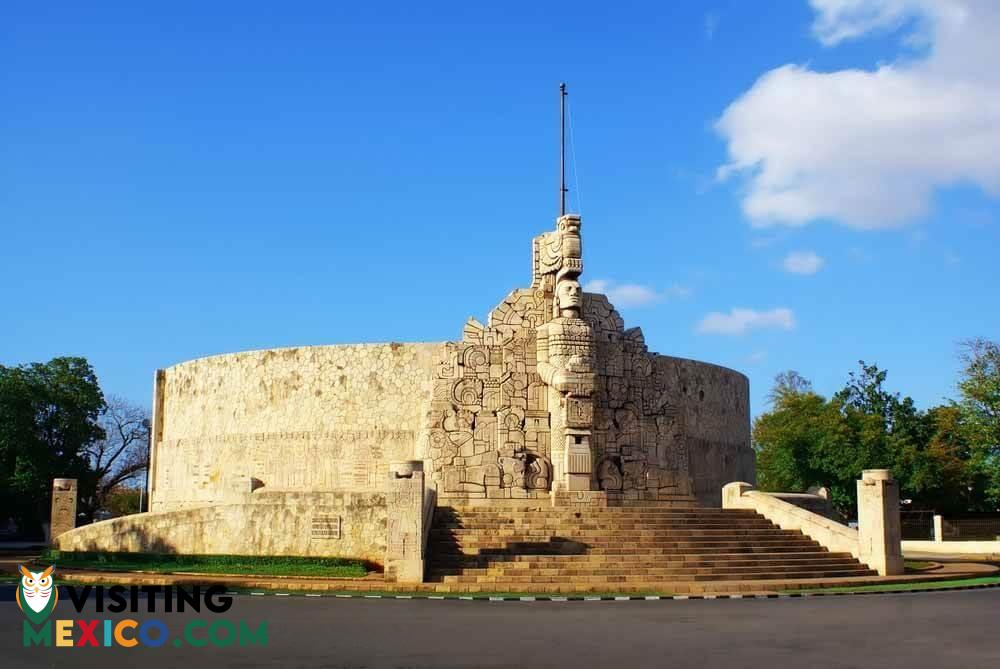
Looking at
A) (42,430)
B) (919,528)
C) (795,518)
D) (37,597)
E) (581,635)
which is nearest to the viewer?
(581,635)

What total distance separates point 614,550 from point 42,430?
81.5 feet

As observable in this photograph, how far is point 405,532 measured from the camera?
1553cm

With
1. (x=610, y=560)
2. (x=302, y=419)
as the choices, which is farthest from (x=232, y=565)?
(x=302, y=419)

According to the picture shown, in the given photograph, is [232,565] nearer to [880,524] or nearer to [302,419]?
[302,419]

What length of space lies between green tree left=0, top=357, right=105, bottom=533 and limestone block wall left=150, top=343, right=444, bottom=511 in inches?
375

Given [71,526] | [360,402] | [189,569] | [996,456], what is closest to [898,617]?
[189,569]

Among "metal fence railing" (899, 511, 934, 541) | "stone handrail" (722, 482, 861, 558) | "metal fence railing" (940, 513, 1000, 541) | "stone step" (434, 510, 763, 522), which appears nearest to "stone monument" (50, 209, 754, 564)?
"stone step" (434, 510, 763, 522)

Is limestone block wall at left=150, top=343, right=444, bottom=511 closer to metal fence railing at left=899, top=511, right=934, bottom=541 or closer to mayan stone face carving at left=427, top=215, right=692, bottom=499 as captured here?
mayan stone face carving at left=427, top=215, right=692, bottom=499

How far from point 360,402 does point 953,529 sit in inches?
749

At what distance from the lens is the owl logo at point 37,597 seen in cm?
1049

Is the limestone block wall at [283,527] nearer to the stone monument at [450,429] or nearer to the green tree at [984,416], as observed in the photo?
the stone monument at [450,429]

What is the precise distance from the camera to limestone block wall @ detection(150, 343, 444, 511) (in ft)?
75.0

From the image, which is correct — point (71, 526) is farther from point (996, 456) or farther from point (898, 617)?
point (996, 456)

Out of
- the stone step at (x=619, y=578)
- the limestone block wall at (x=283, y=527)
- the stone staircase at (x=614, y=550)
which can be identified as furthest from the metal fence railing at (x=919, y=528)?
the limestone block wall at (x=283, y=527)
